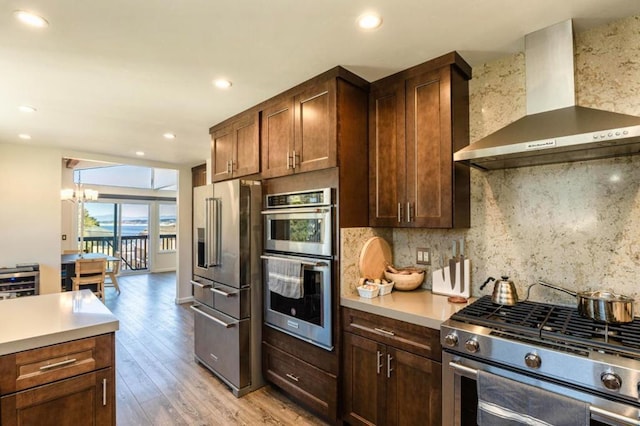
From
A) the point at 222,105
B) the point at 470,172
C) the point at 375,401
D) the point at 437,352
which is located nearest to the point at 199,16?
the point at 222,105

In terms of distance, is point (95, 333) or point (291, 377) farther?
point (291, 377)

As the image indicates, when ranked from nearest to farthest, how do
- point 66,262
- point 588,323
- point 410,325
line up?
point 588,323 → point 410,325 → point 66,262

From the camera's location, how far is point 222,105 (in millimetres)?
2955

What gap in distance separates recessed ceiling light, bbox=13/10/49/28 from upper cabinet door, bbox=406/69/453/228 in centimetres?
212

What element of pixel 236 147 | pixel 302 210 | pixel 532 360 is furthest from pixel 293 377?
pixel 236 147

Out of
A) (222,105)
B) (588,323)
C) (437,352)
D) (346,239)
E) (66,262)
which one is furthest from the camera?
(66,262)

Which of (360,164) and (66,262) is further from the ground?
(360,164)

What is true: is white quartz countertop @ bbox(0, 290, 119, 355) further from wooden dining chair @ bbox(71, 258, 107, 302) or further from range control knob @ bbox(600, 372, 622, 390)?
wooden dining chair @ bbox(71, 258, 107, 302)

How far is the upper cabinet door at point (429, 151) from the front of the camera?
208 centimetres

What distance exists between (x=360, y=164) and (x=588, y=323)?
158 cm

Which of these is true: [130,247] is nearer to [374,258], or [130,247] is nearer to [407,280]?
[374,258]

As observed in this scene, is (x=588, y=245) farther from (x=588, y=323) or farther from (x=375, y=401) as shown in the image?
(x=375, y=401)

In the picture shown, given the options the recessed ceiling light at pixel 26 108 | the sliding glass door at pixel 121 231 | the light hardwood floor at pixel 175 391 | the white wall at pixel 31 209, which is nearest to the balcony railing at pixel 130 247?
the sliding glass door at pixel 121 231

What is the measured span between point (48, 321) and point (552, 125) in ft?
9.02
